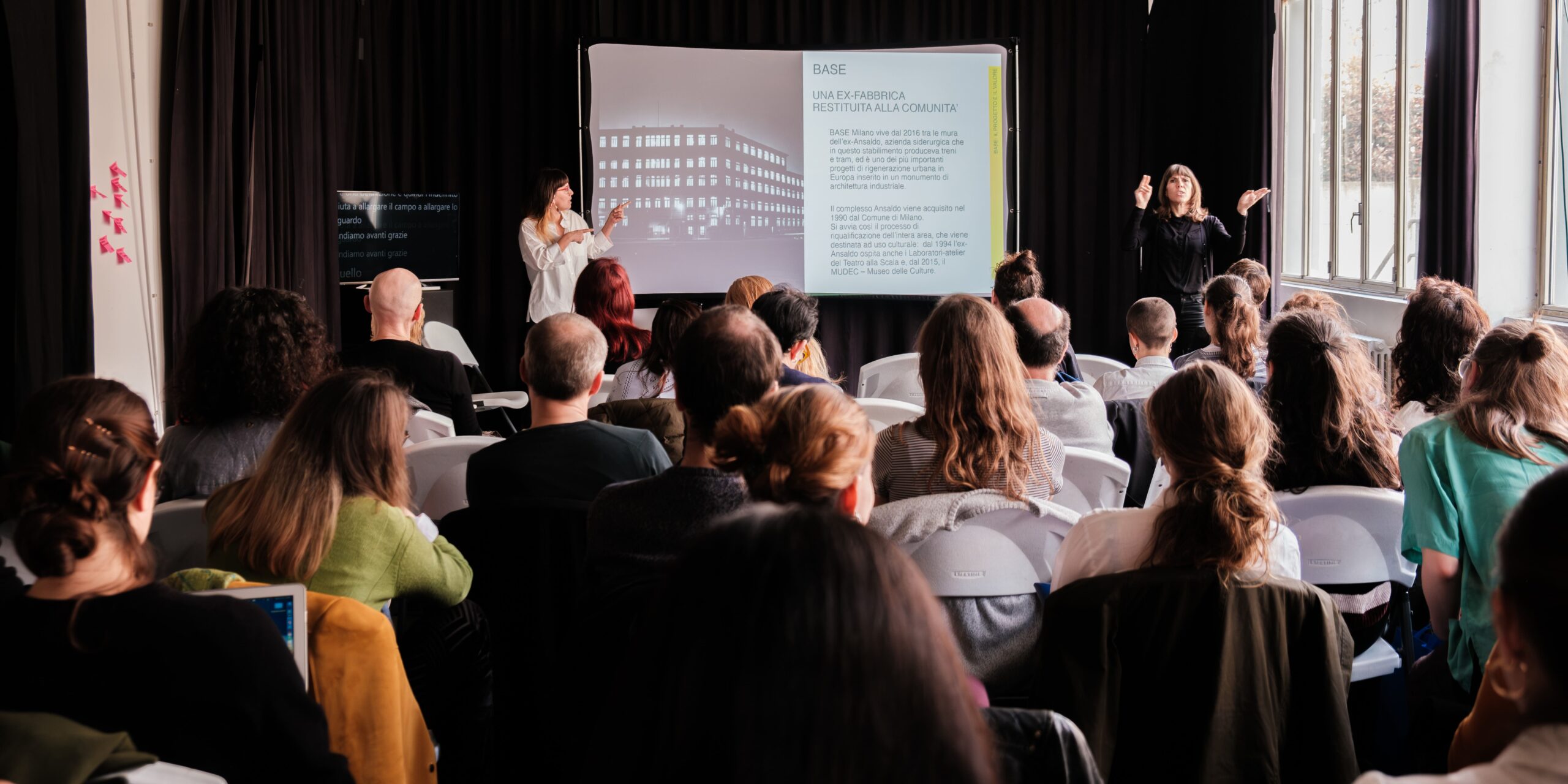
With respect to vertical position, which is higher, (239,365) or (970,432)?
(239,365)

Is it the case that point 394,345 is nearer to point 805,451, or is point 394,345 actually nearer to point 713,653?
point 805,451

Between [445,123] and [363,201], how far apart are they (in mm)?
1329

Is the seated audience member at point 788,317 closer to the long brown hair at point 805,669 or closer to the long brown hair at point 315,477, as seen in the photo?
the long brown hair at point 315,477

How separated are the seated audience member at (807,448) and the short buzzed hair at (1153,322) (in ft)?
8.57

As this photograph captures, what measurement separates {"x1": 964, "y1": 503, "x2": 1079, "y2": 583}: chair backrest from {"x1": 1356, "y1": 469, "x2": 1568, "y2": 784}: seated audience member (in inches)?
41.8

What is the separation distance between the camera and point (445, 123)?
741cm

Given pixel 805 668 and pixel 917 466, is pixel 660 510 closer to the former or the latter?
pixel 917 466

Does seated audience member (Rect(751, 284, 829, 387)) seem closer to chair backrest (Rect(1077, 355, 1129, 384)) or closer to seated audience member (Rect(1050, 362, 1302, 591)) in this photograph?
chair backrest (Rect(1077, 355, 1129, 384))

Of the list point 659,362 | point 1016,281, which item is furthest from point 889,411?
point 1016,281

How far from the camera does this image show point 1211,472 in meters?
1.79

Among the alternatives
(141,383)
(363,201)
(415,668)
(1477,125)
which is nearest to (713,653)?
(415,668)

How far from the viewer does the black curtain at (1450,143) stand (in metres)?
4.93

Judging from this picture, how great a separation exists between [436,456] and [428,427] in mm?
522

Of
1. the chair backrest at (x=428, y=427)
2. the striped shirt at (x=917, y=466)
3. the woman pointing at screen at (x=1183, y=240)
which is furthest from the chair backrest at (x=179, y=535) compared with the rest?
the woman pointing at screen at (x=1183, y=240)
